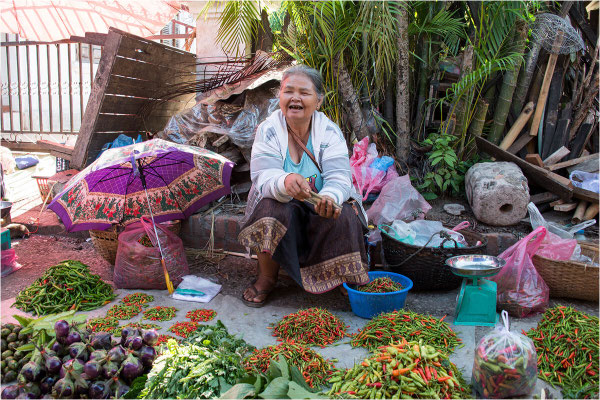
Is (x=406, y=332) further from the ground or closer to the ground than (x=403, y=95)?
closer to the ground

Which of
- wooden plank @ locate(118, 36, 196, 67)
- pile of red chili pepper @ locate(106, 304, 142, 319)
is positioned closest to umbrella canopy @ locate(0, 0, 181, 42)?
wooden plank @ locate(118, 36, 196, 67)

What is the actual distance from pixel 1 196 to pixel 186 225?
2141 millimetres

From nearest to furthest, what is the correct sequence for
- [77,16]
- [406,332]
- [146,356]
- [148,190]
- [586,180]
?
1. [146,356]
2. [406,332]
3. [148,190]
4. [586,180]
5. [77,16]

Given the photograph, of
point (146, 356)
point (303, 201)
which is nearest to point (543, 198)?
point (303, 201)

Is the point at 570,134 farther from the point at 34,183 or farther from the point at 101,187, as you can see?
the point at 34,183

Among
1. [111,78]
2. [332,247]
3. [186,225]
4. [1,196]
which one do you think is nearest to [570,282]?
[332,247]

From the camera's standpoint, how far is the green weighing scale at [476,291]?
116 inches

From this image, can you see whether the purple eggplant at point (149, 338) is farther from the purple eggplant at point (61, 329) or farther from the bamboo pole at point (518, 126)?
the bamboo pole at point (518, 126)

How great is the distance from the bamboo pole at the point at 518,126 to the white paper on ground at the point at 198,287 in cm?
324

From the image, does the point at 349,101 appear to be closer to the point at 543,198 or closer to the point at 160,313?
the point at 543,198

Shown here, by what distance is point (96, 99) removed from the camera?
5188mm

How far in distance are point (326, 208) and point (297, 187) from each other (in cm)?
23

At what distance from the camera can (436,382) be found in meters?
2.05

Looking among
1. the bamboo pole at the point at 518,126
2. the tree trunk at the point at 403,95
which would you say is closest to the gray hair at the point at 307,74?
the tree trunk at the point at 403,95
